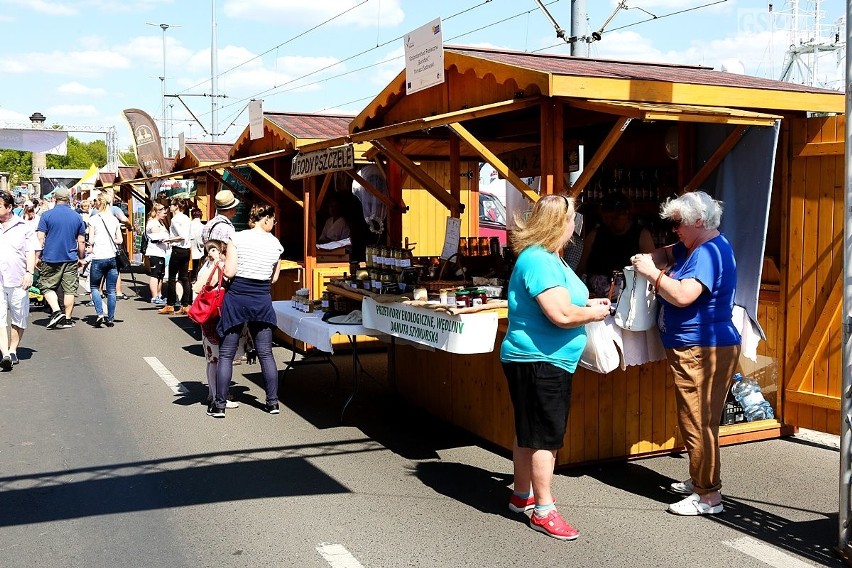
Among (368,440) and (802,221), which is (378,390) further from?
(802,221)

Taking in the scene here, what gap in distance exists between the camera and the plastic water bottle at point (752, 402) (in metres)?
6.41

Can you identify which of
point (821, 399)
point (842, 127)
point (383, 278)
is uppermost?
point (842, 127)

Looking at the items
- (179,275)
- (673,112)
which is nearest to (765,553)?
(673,112)

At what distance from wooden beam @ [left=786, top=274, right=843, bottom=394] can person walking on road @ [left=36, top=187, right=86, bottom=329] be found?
927cm

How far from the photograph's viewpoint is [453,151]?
781 centimetres

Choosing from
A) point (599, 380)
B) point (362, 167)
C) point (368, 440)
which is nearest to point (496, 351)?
point (599, 380)

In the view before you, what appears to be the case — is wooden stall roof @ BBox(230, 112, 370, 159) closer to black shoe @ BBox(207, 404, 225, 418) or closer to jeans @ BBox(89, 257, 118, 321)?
jeans @ BBox(89, 257, 118, 321)

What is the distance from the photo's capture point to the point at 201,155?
15.4 metres

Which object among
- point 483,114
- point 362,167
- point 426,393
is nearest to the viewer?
point 483,114

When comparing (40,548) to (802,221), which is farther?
(802,221)

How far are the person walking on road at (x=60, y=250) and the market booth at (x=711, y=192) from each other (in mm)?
6500

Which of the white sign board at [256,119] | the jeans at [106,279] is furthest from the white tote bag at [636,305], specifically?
the jeans at [106,279]

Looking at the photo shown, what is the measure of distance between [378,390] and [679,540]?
4.07 metres

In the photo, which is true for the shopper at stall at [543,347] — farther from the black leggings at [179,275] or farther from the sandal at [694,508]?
the black leggings at [179,275]
